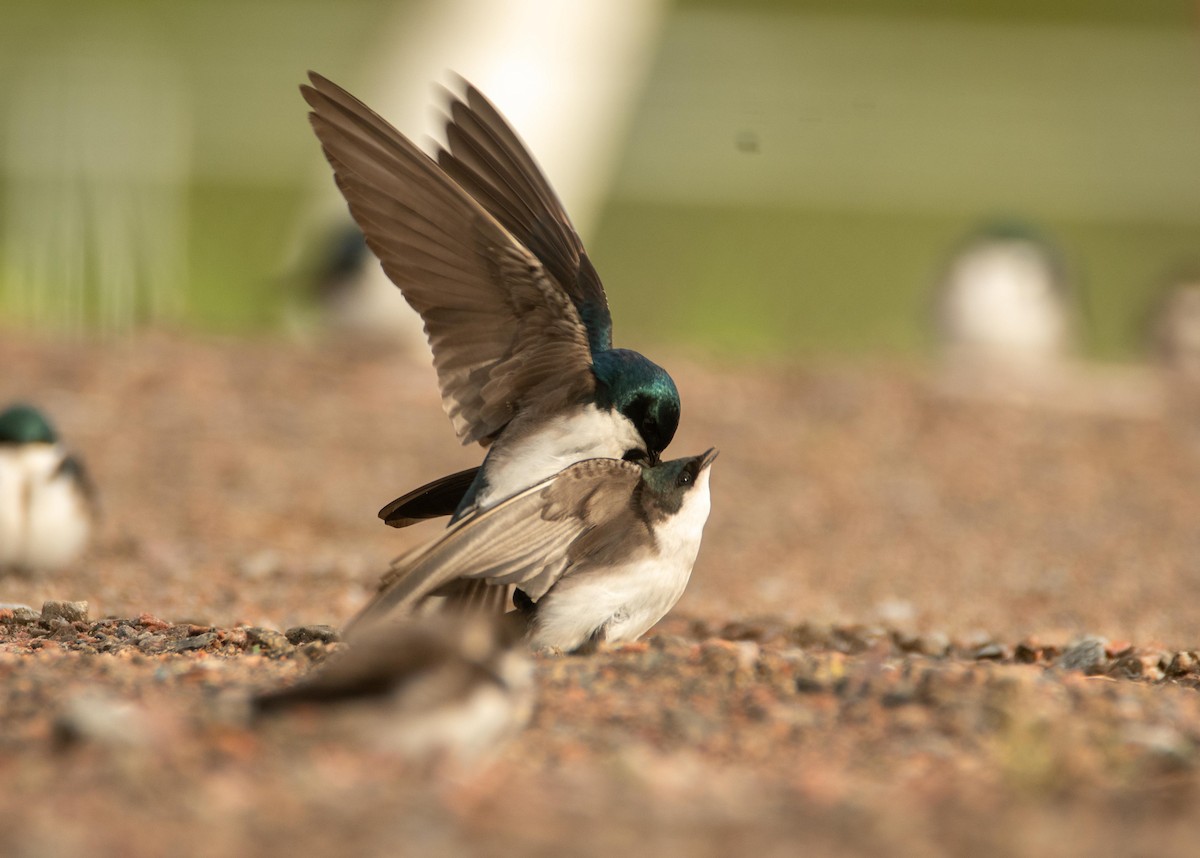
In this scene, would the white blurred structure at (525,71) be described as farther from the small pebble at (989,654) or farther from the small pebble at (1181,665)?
the small pebble at (1181,665)

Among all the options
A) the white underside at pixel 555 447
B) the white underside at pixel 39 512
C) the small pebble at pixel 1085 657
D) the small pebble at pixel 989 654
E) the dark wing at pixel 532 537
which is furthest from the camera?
the white underside at pixel 39 512

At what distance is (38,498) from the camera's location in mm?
7449

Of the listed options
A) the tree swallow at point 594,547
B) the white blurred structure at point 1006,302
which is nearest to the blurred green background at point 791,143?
the white blurred structure at point 1006,302

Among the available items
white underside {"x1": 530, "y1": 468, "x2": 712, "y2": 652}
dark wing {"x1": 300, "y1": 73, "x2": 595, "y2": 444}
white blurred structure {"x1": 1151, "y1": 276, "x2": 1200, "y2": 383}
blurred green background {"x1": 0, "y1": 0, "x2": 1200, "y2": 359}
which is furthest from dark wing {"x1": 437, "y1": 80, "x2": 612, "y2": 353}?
blurred green background {"x1": 0, "y1": 0, "x2": 1200, "y2": 359}

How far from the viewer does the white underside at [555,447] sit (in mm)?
4816

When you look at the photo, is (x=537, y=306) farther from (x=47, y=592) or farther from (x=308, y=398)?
(x=308, y=398)

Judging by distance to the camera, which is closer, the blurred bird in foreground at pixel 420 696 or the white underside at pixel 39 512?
the blurred bird in foreground at pixel 420 696

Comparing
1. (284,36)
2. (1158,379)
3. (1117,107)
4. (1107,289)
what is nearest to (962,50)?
(1117,107)

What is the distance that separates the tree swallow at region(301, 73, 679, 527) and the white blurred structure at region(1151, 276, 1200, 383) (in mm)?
11854

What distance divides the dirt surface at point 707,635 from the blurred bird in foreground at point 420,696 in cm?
5

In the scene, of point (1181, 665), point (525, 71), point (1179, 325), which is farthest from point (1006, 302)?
point (1181, 665)

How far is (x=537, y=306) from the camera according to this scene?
4.82m

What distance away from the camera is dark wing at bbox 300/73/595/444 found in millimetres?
4824

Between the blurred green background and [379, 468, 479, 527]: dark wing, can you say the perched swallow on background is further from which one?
the blurred green background
